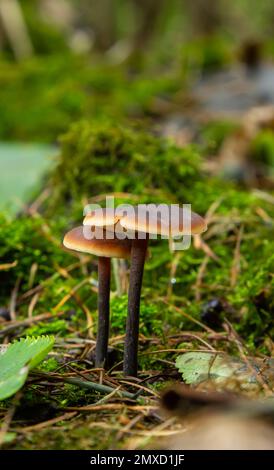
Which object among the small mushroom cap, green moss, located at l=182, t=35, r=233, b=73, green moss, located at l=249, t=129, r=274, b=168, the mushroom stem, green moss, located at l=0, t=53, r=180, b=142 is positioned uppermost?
green moss, located at l=182, t=35, r=233, b=73

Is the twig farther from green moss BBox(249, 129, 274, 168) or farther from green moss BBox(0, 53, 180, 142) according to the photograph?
green moss BBox(0, 53, 180, 142)

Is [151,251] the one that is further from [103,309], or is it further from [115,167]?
[103,309]

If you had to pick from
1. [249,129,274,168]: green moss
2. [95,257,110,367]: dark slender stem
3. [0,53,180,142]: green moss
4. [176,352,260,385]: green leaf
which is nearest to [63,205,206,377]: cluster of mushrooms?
[95,257,110,367]: dark slender stem

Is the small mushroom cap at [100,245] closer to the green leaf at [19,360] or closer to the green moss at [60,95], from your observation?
the green leaf at [19,360]

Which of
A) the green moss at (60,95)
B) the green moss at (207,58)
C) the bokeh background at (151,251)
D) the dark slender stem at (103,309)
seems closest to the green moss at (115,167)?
the bokeh background at (151,251)
